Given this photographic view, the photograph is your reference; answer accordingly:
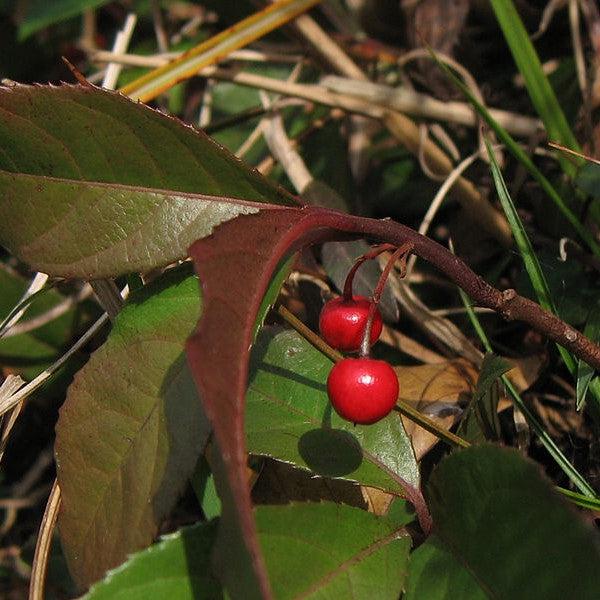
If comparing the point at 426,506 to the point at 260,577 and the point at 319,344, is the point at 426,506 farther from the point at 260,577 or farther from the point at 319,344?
the point at 260,577

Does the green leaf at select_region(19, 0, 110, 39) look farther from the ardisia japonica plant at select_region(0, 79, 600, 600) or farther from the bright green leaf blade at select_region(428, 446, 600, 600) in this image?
the bright green leaf blade at select_region(428, 446, 600, 600)

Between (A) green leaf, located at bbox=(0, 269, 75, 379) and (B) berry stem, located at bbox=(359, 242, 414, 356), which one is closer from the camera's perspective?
(B) berry stem, located at bbox=(359, 242, 414, 356)

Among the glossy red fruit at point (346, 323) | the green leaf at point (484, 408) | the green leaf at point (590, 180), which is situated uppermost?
the glossy red fruit at point (346, 323)

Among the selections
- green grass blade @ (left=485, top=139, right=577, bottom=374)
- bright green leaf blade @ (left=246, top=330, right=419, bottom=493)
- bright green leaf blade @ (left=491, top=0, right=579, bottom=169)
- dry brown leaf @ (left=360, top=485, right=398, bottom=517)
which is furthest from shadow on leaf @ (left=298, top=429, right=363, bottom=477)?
bright green leaf blade @ (left=491, top=0, right=579, bottom=169)

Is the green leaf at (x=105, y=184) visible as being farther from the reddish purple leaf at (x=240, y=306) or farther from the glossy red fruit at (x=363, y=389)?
the glossy red fruit at (x=363, y=389)

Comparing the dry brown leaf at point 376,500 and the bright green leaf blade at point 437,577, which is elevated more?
the bright green leaf blade at point 437,577

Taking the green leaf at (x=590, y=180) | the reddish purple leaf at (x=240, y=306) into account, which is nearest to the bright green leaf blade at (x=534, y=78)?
the green leaf at (x=590, y=180)

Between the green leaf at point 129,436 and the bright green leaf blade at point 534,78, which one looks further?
the bright green leaf blade at point 534,78
